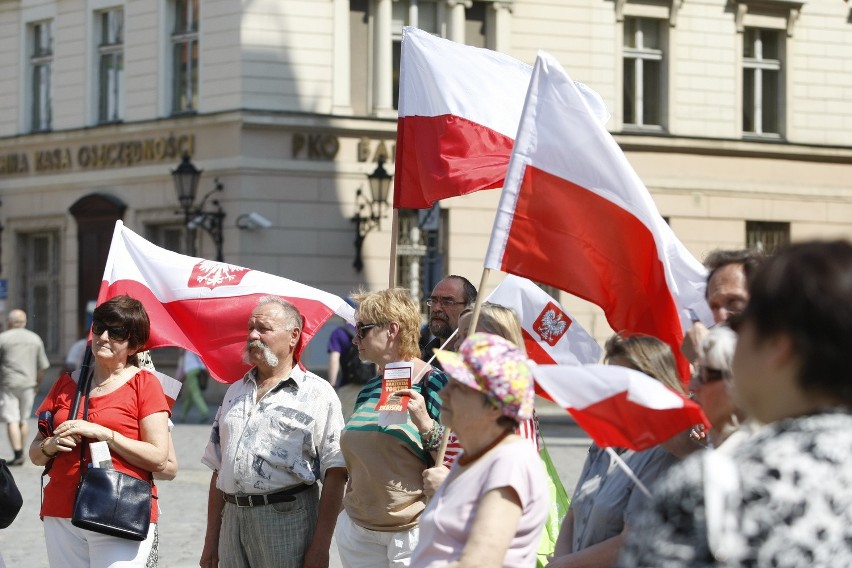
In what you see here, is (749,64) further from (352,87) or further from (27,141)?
(27,141)

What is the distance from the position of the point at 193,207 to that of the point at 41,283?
4800 mm

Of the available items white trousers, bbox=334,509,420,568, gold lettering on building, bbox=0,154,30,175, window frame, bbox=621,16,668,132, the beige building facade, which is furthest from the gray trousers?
gold lettering on building, bbox=0,154,30,175

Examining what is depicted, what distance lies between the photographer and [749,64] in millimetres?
27859

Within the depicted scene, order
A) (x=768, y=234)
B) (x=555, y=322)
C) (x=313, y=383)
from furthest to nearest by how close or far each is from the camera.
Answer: (x=768, y=234) < (x=555, y=322) < (x=313, y=383)

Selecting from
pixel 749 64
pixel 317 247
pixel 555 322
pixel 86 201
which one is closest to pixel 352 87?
pixel 317 247

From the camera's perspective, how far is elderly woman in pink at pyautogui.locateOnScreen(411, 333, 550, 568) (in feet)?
11.8

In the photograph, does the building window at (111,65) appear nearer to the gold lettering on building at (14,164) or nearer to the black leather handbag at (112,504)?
the gold lettering on building at (14,164)

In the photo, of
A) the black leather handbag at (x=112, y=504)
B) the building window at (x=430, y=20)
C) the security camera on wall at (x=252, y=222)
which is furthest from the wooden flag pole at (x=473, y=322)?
the building window at (x=430, y=20)

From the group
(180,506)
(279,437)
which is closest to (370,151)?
(180,506)

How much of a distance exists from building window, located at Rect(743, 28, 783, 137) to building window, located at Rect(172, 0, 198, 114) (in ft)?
34.3

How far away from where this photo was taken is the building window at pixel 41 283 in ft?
91.0

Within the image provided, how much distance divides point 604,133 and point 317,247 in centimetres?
1987

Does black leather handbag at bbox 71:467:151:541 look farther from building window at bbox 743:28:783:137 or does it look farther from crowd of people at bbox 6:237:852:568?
building window at bbox 743:28:783:137

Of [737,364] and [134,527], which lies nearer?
[737,364]
